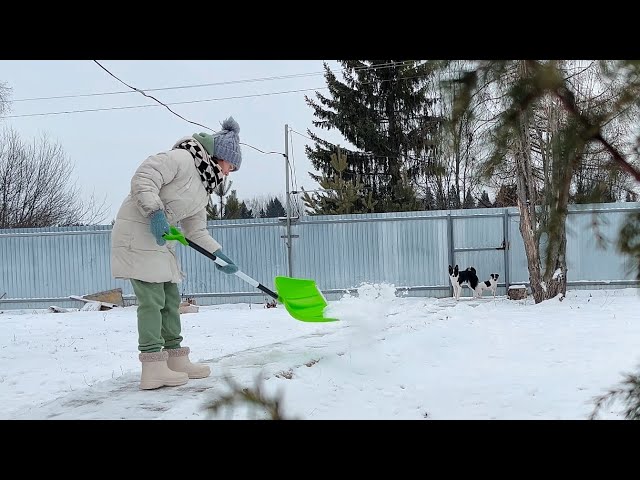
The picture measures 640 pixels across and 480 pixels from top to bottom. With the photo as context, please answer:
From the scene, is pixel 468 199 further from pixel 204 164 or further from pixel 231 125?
pixel 204 164

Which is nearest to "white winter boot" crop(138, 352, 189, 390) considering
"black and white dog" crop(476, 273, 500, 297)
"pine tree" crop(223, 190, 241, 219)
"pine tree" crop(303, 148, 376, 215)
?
"black and white dog" crop(476, 273, 500, 297)

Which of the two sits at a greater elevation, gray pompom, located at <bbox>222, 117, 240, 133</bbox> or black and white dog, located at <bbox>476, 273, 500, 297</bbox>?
gray pompom, located at <bbox>222, 117, 240, 133</bbox>

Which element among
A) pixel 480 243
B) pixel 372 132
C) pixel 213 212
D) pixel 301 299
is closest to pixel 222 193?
pixel 213 212

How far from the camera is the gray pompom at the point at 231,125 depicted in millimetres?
3361

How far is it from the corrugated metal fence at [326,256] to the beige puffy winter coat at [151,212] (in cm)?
666

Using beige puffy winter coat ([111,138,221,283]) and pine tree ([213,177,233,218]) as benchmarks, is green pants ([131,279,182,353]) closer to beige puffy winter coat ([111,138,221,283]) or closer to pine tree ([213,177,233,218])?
beige puffy winter coat ([111,138,221,283])

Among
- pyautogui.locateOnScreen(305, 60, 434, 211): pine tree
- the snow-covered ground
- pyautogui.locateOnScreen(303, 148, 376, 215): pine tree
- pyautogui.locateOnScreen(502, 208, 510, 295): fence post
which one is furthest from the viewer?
pyautogui.locateOnScreen(305, 60, 434, 211): pine tree

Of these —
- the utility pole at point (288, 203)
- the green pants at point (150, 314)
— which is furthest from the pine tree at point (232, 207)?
the green pants at point (150, 314)

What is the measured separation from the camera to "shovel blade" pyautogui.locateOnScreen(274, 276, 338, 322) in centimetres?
396

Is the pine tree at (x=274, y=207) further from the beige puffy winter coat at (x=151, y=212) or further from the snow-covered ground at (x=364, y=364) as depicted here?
the beige puffy winter coat at (x=151, y=212)

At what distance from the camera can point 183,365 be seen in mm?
3221

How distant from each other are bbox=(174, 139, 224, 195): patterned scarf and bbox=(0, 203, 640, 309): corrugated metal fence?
21.3 ft
